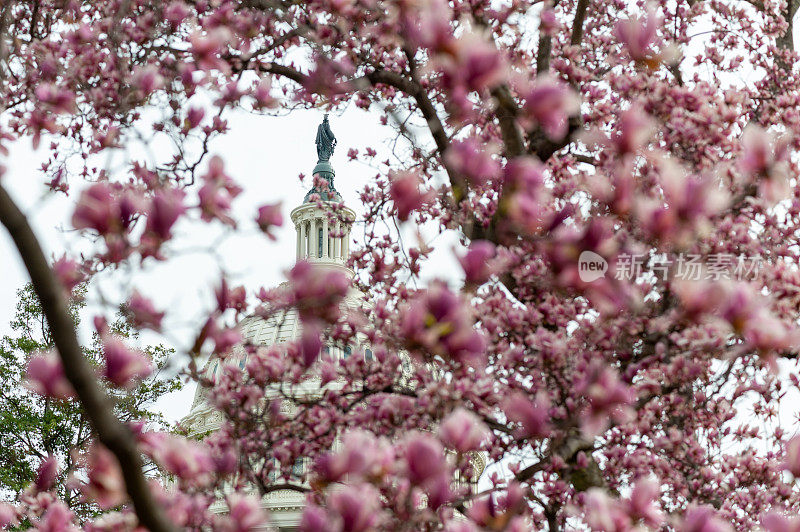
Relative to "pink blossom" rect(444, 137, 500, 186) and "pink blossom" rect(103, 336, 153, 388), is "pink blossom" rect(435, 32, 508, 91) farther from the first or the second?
"pink blossom" rect(103, 336, 153, 388)

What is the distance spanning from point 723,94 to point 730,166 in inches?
49.7

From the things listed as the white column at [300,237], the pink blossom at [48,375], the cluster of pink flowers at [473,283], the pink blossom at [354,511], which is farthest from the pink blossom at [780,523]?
the white column at [300,237]

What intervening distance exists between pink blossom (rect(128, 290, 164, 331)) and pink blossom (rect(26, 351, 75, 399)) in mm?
338

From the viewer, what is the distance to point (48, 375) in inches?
93.7

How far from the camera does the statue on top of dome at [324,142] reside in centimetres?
6369

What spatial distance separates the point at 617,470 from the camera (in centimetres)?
617

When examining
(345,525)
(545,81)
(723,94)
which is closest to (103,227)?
(345,525)

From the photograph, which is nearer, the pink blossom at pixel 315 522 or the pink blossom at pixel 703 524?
the pink blossom at pixel 315 522

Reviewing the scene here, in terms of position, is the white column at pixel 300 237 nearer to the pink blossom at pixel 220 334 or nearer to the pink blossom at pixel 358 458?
the pink blossom at pixel 220 334

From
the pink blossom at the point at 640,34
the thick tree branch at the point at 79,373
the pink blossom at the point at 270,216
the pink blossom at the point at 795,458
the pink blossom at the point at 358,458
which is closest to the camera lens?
the thick tree branch at the point at 79,373

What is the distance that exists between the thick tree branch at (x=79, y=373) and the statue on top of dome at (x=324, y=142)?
201 feet

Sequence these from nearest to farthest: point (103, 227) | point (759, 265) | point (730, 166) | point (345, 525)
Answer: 1. point (345, 525)
2. point (103, 227)
3. point (730, 166)
4. point (759, 265)

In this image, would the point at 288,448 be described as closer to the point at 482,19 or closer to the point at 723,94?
the point at 482,19

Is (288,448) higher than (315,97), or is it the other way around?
(315,97)
